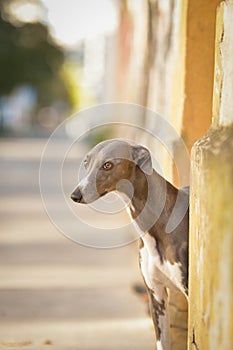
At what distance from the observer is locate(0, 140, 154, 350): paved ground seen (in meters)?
5.57

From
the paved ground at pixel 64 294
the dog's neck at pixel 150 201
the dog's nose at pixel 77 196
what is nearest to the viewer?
the dog's nose at pixel 77 196

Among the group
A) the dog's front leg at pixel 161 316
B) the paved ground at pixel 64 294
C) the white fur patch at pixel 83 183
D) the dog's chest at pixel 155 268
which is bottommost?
the paved ground at pixel 64 294

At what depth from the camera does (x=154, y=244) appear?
3971 millimetres

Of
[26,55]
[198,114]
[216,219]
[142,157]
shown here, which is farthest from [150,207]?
[26,55]

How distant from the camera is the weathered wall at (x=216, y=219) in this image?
9.60ft

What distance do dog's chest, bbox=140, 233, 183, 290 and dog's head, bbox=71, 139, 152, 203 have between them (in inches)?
12.8

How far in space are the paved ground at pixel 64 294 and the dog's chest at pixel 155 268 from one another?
30.8 inches

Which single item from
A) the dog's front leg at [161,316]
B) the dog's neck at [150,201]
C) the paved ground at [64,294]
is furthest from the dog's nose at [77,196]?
the paved ground at [64,294]

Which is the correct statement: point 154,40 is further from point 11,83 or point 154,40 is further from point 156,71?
point 11,83

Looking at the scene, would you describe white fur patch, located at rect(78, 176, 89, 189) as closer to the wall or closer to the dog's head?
the dog's head

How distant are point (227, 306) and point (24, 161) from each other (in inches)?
887

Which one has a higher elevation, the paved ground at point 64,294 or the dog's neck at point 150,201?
the dog's neck at point 150,201

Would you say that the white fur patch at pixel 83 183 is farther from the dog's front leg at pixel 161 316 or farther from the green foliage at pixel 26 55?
the green foliage at pixel 26 55

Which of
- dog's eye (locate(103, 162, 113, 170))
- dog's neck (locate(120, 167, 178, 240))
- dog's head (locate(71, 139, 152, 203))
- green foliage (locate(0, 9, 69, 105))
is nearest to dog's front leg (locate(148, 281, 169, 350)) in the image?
dog's neck (locate(120, 167, 178, 240))
